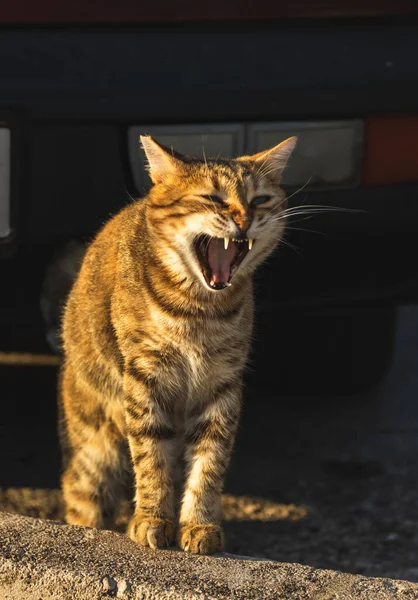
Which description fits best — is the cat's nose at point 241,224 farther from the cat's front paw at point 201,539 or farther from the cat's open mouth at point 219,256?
the cat's front paw at point 201,539

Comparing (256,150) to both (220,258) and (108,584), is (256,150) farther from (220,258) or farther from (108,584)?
(108,584)

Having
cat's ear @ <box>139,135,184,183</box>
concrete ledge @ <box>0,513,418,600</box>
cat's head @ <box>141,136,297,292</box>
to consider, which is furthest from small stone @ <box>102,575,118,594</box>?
cat's ear @ <box>139,135,184,183</box>

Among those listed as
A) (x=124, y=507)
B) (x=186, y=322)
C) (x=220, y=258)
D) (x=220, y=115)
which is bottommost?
(x=124, y=507)

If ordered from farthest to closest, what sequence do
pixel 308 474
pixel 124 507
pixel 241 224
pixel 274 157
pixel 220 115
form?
pixel 308 474 < pixel 124 507 < pixel 220 115 < pixel 274 157 < pixel 241 224

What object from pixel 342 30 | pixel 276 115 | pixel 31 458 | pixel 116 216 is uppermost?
pixel 342 30

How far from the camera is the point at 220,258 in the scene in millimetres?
3082

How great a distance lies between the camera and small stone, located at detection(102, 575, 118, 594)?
8.63 ft

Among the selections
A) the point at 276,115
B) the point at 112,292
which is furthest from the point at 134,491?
the point at 276,115

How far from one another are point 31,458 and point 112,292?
3.43ft

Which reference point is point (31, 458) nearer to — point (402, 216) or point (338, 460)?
point (338, 460)

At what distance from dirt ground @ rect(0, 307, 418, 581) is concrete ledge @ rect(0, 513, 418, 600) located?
669 mm

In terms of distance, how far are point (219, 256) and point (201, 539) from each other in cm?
74

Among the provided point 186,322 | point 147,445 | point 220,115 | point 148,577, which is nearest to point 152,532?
point 147,445

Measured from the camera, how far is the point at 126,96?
344 centimetres
